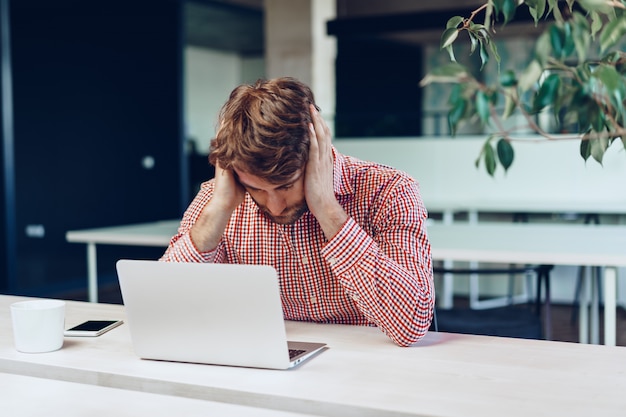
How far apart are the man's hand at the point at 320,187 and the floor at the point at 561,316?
10.1 ft

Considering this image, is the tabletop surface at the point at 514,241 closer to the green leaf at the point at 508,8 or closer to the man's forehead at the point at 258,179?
the man's forehead at the point at 258,179

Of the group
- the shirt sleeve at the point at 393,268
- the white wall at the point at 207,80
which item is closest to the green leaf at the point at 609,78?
the shirt sleeve at the point at 393,268

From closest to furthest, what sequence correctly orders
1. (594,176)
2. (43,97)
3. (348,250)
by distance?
(348,250) → (594,176) → (43,97)

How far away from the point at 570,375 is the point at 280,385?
0.44 metres

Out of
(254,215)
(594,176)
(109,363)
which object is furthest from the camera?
(594,176)

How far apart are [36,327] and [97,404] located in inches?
11.5

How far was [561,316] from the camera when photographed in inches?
197

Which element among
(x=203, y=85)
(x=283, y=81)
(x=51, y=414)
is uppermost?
(x=203, y=85)

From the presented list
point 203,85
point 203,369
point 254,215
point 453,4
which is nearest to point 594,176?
point 254,215

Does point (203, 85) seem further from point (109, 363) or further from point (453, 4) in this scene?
point (109, 363)

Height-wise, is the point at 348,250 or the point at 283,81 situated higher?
the point at 283,81

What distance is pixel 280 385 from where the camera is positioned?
1143mm

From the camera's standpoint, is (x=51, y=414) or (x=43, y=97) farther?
(x=43, y=97)

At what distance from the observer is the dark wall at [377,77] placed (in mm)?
10555
